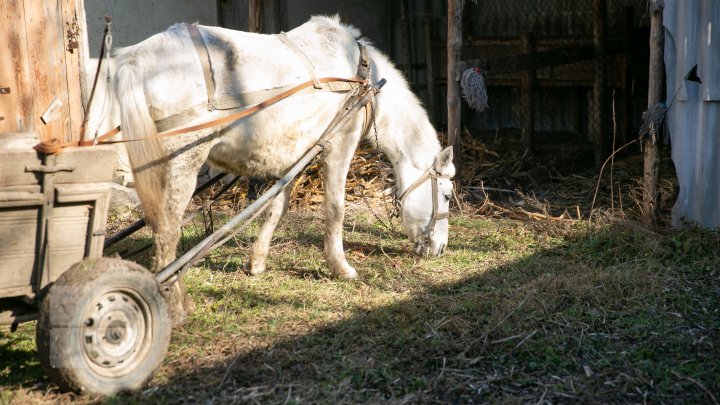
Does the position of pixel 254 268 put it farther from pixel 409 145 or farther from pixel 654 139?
pixel 654 139

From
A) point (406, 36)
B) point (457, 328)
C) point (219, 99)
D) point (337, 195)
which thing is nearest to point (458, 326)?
point (457, 328)

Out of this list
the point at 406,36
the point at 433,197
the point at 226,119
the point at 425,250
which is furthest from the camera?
the point at 406,36

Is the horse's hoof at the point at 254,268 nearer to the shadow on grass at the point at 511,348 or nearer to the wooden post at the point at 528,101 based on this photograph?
the shadow on grass at the point at 511,348

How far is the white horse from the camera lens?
15.3 feet

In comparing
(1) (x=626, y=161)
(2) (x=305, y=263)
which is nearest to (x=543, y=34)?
(1) (x=626, y=161)

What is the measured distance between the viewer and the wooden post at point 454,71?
8.22 meters

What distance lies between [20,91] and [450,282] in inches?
161

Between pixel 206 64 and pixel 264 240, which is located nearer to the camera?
pixel 206 64

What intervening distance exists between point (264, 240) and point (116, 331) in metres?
2.57

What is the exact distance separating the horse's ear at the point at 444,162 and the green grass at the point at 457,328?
78cm

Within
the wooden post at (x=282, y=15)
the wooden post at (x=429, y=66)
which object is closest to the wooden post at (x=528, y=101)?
the wooden post at (x=429, y=66)

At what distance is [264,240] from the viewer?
6273mm

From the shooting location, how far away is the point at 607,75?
10.8 meters

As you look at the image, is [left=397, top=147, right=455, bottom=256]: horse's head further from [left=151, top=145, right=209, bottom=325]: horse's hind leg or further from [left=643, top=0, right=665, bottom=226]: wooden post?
[left=151, top=145, right=209, bottom=325]: horse's hind leg
